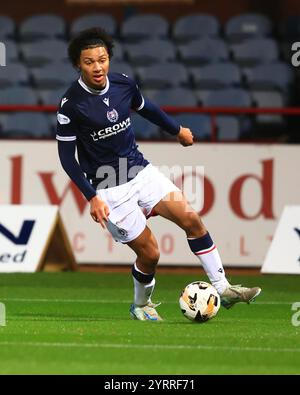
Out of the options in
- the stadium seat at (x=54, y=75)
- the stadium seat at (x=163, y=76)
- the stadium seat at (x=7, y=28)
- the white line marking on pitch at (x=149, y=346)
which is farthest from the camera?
the stadium seat at (x=7, y=28)

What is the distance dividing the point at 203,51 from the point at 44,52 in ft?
8.02

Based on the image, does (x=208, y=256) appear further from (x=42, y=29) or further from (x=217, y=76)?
(x=42, y=29)

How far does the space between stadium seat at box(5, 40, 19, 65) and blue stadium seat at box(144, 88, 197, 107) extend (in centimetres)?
237

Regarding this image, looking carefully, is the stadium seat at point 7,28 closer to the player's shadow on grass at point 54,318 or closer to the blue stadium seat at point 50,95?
the blue stadium seat at point 50,95

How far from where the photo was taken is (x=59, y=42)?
21.0 m

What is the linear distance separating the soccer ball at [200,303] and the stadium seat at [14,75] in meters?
9.89

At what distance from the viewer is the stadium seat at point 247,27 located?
20922 mm

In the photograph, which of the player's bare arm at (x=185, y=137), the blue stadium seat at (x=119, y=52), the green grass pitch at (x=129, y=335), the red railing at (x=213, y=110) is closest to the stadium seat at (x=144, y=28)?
the blue stadium seat at (x=119, y=52)

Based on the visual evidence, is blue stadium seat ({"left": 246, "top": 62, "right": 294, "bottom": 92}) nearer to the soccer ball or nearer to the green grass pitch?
the green grass pitch

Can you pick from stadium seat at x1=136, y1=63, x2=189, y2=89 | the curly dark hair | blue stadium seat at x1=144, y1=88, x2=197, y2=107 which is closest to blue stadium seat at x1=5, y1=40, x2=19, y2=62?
stadium seat at x1=136, y1=63, x2=189, y2=89

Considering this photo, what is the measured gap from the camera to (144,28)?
21203 mm
